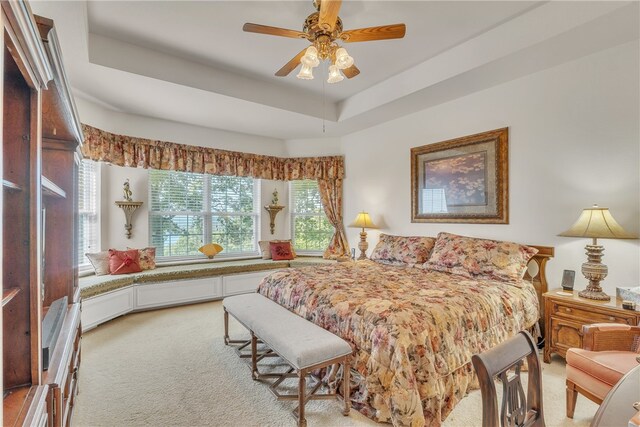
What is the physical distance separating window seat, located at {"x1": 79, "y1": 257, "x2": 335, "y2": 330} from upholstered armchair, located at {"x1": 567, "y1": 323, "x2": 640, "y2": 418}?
3.45 meters

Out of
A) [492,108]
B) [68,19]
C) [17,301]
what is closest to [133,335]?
[17,301]

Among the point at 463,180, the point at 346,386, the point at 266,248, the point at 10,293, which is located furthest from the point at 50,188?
the point at 266,248

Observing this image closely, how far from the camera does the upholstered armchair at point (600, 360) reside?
5.52 feet

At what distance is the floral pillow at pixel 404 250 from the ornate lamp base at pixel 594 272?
143 cm

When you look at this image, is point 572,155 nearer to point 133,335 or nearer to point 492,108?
point 492,108

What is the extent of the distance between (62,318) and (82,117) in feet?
9.86

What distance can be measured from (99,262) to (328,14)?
12.9ft

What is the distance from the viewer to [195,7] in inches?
96.3

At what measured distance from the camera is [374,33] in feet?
7.05

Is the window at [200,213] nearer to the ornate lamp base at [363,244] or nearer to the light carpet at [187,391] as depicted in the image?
the light carpet at [187,391]

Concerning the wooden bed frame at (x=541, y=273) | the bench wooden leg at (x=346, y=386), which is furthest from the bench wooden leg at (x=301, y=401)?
the wooden bed frame at (x=541, y=273)

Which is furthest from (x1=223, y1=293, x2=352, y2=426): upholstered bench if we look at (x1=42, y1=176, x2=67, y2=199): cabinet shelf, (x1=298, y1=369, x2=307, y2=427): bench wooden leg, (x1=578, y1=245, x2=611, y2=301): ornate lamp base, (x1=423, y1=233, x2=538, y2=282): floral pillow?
(x1=578, y1=245, x2=611, y2=301): ornate lamp base

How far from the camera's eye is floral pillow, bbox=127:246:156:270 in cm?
413

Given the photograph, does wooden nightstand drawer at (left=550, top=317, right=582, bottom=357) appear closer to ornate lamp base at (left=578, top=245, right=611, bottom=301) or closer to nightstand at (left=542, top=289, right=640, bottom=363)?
nightstand at (left=542, top=289, right=640, bottom=363)
